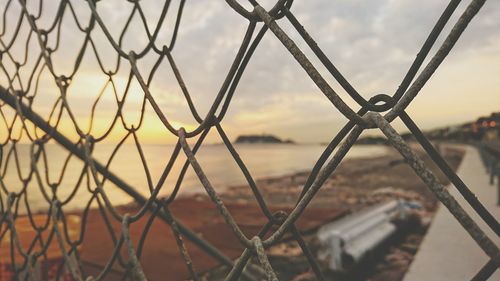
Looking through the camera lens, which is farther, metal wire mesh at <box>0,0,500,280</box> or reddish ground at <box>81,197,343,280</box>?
reddish ground at <box>81,197,343,280</box>

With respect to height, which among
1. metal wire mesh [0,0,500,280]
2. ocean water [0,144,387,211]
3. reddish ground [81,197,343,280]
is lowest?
metal wire mesh [0,0,500,280]

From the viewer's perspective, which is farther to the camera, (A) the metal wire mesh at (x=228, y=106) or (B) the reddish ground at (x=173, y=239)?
(B) the reddish ground at (x=173, y=239)

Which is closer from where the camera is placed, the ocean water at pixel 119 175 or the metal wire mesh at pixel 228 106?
the metal wire mesh at pixel 228 106

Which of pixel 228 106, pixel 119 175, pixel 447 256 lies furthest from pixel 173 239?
pixel 119 175

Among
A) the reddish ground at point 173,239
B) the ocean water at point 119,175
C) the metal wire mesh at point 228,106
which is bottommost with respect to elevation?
the metal wire mesh at point 228,106

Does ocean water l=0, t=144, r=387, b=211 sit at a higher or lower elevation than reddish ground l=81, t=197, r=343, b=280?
higher

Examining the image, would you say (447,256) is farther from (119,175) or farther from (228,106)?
(119,175)

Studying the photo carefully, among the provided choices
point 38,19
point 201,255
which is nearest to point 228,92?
point 38,19

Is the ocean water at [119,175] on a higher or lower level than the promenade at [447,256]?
higher

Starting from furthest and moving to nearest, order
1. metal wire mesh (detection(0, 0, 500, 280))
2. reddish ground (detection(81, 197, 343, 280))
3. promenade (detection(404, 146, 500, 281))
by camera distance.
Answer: reddish ground (detection(81, 197, 343, 280))
promenade (detection(404, 146, 500, 281))
metal wire mesh (detection(0, 0, 500, 280))

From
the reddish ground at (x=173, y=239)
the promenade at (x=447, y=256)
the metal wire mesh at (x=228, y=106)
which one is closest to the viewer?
the metal wire mesh at (x=228, y=106)

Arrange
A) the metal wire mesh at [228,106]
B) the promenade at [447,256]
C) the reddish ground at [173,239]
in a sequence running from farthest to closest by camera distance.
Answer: the reddish ground at [173,239], the promenade at [447,256], the metal wire mesh at [228,106]

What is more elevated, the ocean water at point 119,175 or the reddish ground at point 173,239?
the ocean water at point 119,175

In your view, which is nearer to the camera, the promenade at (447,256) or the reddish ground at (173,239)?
the promenade at (447,256)
